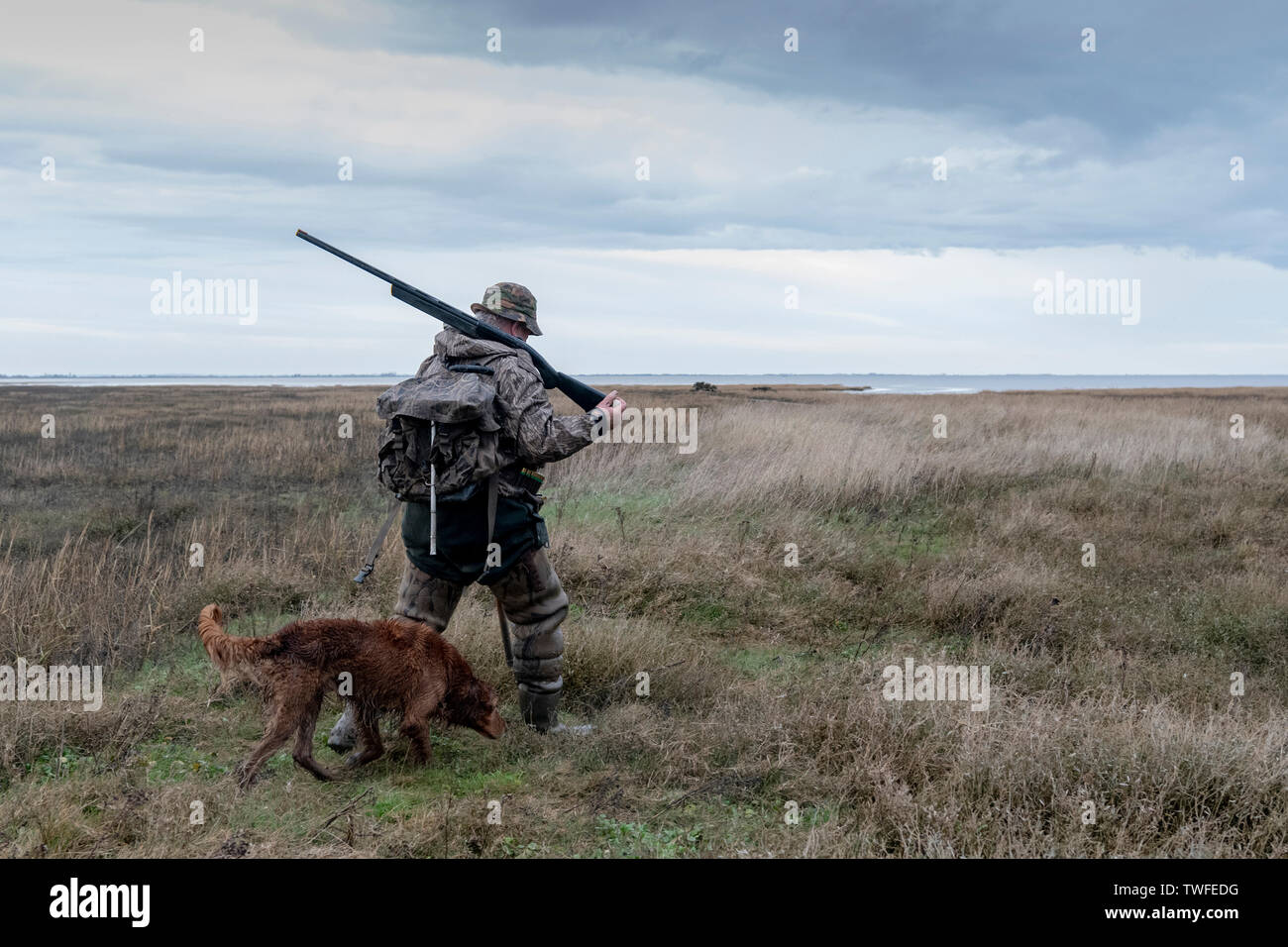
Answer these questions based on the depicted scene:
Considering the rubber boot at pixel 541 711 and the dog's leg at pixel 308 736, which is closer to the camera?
the dog's leg at pixel 308 736

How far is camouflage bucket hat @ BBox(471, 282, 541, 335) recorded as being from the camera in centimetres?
462

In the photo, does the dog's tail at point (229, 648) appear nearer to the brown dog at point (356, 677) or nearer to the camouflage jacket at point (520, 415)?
the brown dog at point (356, 677)

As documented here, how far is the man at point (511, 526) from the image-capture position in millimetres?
4211

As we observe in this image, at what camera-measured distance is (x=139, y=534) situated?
31.8 ft

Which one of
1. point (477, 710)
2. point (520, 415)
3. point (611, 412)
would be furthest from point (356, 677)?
point (611, 412)

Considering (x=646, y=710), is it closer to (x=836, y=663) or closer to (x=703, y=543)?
(x=836, y=663)

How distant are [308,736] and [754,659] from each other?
3.33m

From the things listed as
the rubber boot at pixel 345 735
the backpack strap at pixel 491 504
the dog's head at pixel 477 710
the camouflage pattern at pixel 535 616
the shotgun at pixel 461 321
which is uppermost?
the shotgun at pixel 461 321

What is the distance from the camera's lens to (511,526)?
4.36 m

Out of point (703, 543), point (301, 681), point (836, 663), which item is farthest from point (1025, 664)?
point (301, 681)

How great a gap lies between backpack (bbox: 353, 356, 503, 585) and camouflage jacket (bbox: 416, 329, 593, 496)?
0.23 feet

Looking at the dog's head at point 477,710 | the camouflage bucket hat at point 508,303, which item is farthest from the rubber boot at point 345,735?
the camouflage bucket hat at point 508,303

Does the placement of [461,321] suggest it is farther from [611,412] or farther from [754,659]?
[754,659]
